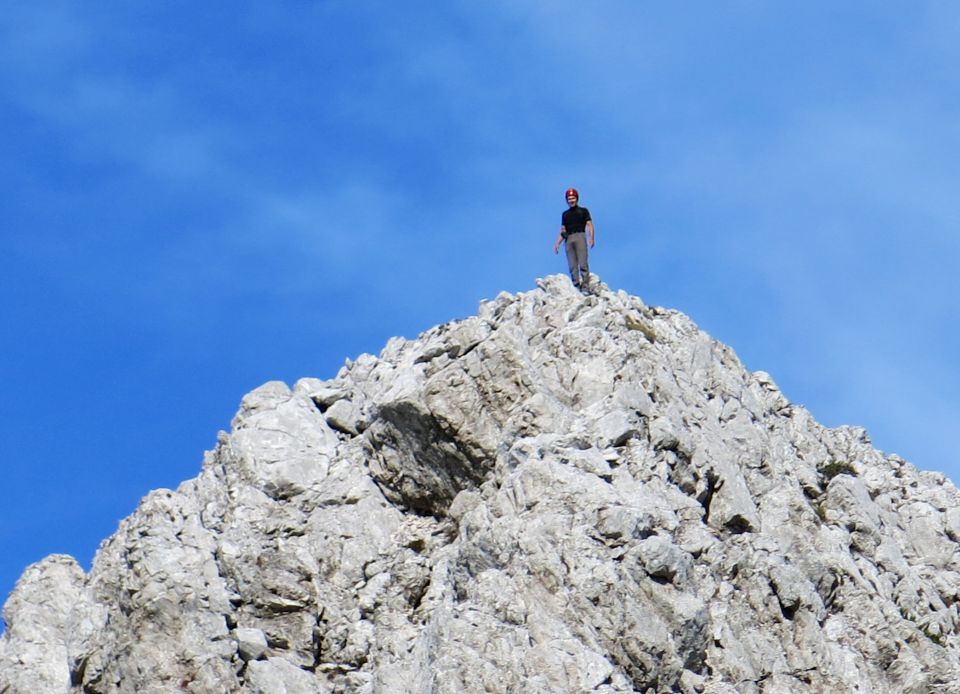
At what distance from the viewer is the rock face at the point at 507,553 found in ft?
117

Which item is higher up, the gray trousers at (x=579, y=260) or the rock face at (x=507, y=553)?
the gray trousers at (x=579, y=260)

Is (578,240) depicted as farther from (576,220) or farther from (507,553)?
(507,553)

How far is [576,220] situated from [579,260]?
1.30m

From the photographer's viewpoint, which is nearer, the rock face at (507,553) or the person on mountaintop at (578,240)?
the rock face at (507,553)

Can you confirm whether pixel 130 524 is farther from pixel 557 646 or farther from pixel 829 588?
pixel 829 588

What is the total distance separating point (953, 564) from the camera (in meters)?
50.4

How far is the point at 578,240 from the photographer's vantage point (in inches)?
1967

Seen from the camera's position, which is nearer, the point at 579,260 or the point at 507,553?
the point at 507,553

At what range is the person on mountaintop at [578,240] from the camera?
164ft

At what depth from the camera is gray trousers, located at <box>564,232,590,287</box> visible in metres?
49.9

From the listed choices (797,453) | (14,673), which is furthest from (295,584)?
(797,453)

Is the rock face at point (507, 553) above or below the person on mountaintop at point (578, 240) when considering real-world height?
below

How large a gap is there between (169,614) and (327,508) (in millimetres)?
5566

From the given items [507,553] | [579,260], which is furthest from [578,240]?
[507,553]
